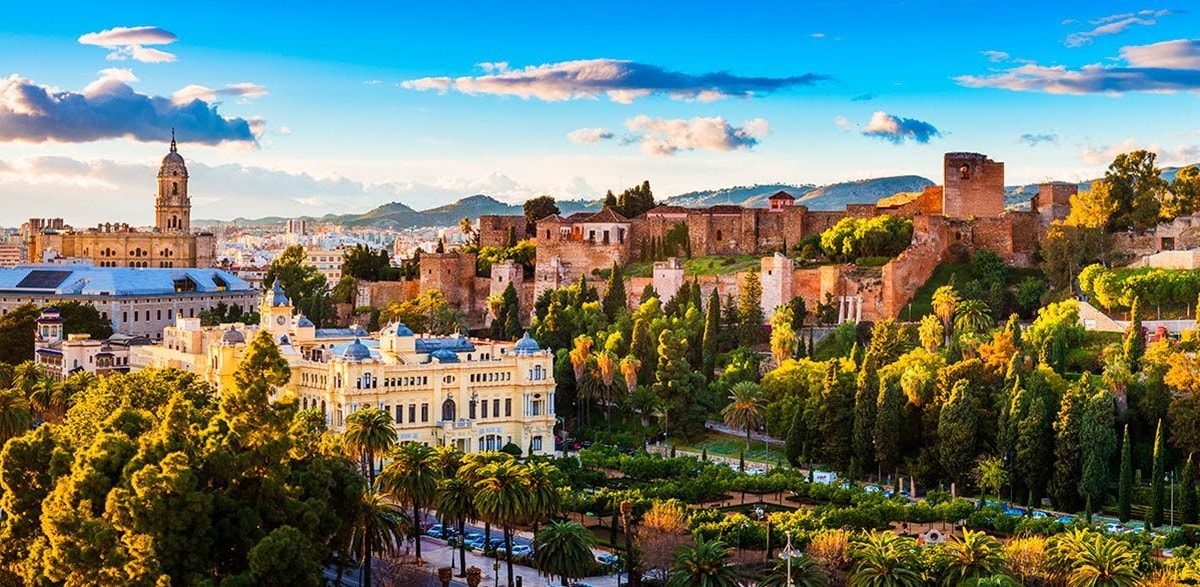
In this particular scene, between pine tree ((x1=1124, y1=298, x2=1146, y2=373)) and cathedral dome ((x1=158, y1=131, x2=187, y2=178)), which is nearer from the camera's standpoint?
pine tree ((x1=1124, y1=298, x2=1146, y2=373))

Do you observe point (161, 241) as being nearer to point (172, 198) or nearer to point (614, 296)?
point (172, 198)

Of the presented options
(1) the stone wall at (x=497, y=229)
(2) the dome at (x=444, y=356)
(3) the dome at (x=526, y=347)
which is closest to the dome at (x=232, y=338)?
(2) the dome at (x=444, y=356)

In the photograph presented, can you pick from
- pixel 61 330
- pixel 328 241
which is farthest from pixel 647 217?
pixel 328 241

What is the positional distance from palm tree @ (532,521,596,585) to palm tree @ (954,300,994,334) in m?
23.2

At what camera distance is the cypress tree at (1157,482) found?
39.4 m

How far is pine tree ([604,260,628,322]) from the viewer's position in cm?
6225

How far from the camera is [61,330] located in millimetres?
65312

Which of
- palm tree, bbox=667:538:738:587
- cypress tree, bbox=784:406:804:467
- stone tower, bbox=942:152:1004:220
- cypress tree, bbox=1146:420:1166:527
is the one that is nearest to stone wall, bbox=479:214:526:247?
stone tower, bbox=942:152:1004:220

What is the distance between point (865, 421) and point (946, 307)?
10.1m

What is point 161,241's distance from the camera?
101062 mm

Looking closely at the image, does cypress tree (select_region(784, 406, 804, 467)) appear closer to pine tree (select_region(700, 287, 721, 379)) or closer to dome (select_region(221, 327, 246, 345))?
pine tree (select_region(700, 287, 721, 379))

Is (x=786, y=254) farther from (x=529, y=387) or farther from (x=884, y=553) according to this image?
(x=884, y=553)

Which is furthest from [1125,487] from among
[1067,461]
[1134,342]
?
[1134,342]

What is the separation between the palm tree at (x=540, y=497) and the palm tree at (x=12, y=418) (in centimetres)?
1581
